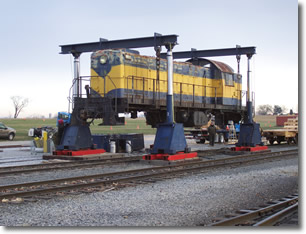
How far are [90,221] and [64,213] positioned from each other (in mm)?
840

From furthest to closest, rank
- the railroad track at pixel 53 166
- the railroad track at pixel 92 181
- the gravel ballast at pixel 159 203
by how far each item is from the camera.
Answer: the railroad track at pixel 53 166 → the railroad track at pixel 92 181 → the gravel ballast at pixel 159 203

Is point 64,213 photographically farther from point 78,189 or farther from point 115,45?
point 115,45

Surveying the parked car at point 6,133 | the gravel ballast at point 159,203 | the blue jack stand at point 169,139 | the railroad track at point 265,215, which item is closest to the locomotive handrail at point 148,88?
the blue jack stand at point 169,139

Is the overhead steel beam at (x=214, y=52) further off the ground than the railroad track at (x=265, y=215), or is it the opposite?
the overhead steel beam at (x=214, y=52)

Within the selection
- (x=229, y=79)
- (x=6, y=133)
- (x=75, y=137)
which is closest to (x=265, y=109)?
(x=229, y=79)

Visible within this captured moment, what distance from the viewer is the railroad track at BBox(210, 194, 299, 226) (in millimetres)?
6834

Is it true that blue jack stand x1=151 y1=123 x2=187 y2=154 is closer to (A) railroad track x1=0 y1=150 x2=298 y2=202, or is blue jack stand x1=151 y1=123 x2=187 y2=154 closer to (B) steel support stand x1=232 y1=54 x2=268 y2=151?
(A) railroad track x1=0 y1=150 x2=298 y2=202

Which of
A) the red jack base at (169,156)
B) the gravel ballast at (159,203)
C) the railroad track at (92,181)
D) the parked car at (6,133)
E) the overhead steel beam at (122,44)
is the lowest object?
the gravel ballast at (159,203)

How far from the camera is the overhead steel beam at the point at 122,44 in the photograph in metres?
16.2

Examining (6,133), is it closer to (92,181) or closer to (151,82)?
(151,82)

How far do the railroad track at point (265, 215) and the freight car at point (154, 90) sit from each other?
10.1 metres

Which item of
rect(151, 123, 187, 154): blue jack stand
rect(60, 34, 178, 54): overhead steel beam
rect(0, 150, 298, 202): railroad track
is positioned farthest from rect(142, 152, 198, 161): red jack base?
rect(60, 34, 178, 54): overhead steel beam

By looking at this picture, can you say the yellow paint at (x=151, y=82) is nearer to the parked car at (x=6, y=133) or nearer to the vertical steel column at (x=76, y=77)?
the vertical steel column at (x=76, y=77)

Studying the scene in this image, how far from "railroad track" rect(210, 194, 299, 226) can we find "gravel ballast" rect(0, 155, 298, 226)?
18.5 inches
